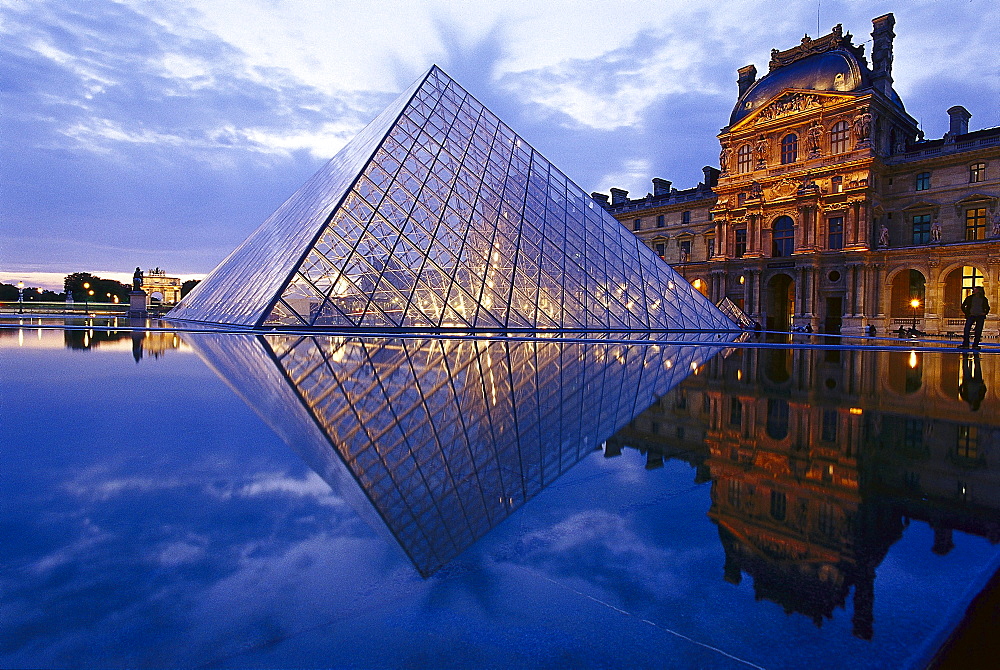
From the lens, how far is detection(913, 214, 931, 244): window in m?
34.9

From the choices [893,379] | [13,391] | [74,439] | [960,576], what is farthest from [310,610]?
[893,379]

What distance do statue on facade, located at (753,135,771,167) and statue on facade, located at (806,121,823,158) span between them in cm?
270

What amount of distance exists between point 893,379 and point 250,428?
9.12 meters

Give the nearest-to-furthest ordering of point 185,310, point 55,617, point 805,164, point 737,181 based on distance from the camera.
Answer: point 55,617 < point 185,310 < point 805,164 < point 737,181

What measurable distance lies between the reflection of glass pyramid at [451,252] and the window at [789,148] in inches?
782

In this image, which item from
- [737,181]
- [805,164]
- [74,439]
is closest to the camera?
[74,439]

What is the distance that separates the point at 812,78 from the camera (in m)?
37.5

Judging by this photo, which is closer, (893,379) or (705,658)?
(705,658)

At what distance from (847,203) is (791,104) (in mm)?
7788

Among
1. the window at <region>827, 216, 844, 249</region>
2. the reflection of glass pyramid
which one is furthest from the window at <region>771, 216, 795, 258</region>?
the reflection of glass pyramid

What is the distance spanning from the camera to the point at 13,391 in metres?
6.58

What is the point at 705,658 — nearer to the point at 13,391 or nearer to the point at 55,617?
the point at 55,617

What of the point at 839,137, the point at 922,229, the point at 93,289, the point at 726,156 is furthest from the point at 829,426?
the point at 93,289

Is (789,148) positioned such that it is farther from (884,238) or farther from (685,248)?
(685,248)
